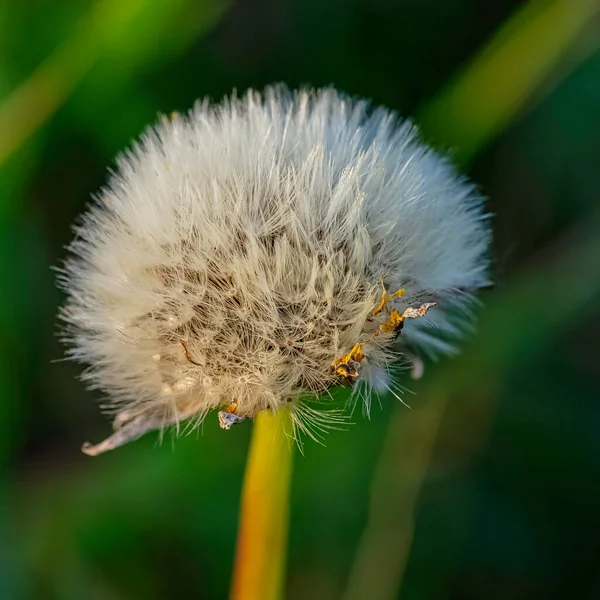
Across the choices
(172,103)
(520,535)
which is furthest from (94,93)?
(520,535)

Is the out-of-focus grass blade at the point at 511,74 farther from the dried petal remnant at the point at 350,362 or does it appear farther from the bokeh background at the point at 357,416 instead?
the dried petal remnant at the point at 350,362

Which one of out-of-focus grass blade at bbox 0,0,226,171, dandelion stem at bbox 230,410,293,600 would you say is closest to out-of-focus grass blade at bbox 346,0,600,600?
dandelion stem at bbox 230,410,293,600

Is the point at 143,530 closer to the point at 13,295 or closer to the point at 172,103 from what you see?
the point at 13,295

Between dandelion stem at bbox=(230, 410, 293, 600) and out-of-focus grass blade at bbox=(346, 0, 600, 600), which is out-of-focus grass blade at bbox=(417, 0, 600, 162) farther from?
dandelion stem at bbox=(230, 410, 293, 600)

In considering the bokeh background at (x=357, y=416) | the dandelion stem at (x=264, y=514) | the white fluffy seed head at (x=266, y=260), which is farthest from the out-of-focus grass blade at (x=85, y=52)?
the dandelion stem at (x=264, y=514)

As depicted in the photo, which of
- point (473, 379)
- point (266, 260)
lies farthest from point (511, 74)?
point (266, 260)
